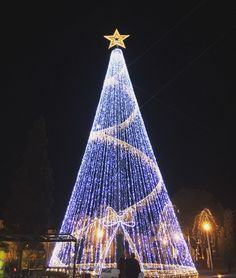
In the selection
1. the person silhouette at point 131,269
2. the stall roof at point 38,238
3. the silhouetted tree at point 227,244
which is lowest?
the person silhouette at point 131,269

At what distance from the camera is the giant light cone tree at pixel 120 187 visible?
57.5 ft

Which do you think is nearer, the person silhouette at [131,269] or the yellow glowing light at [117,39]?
the person silhouette at [131,269]

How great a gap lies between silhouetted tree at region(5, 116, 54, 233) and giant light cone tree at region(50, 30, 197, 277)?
5457 millimetres

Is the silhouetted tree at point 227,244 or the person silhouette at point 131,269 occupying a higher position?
the silhouetted tree at point 227,244

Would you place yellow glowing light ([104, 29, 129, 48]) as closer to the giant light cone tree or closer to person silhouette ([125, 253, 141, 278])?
the giant light cone tree

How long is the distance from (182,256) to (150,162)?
513cm

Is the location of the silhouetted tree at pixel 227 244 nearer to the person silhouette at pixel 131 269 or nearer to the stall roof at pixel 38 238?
the stall roof at pixel 38 238

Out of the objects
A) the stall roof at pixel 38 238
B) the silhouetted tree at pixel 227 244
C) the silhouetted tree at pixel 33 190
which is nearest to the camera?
the stall roof at pixel 38 238

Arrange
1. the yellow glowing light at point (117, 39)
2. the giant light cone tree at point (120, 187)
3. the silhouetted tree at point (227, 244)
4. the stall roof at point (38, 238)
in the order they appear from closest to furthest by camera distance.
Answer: the stall roof at point (38, 238), the giant light cone tree at point (120, 187), the yellow glowing light at point (117, 39), the silhouetted tree at point (227, 244)

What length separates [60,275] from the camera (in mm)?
14250

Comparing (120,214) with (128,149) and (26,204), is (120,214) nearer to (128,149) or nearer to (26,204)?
(128,149)

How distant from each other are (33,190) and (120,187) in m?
8.40

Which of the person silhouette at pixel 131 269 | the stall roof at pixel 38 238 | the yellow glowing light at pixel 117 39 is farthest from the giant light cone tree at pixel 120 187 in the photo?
the person silhouette at pixel 131 269

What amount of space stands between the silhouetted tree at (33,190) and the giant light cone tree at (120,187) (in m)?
5.46
